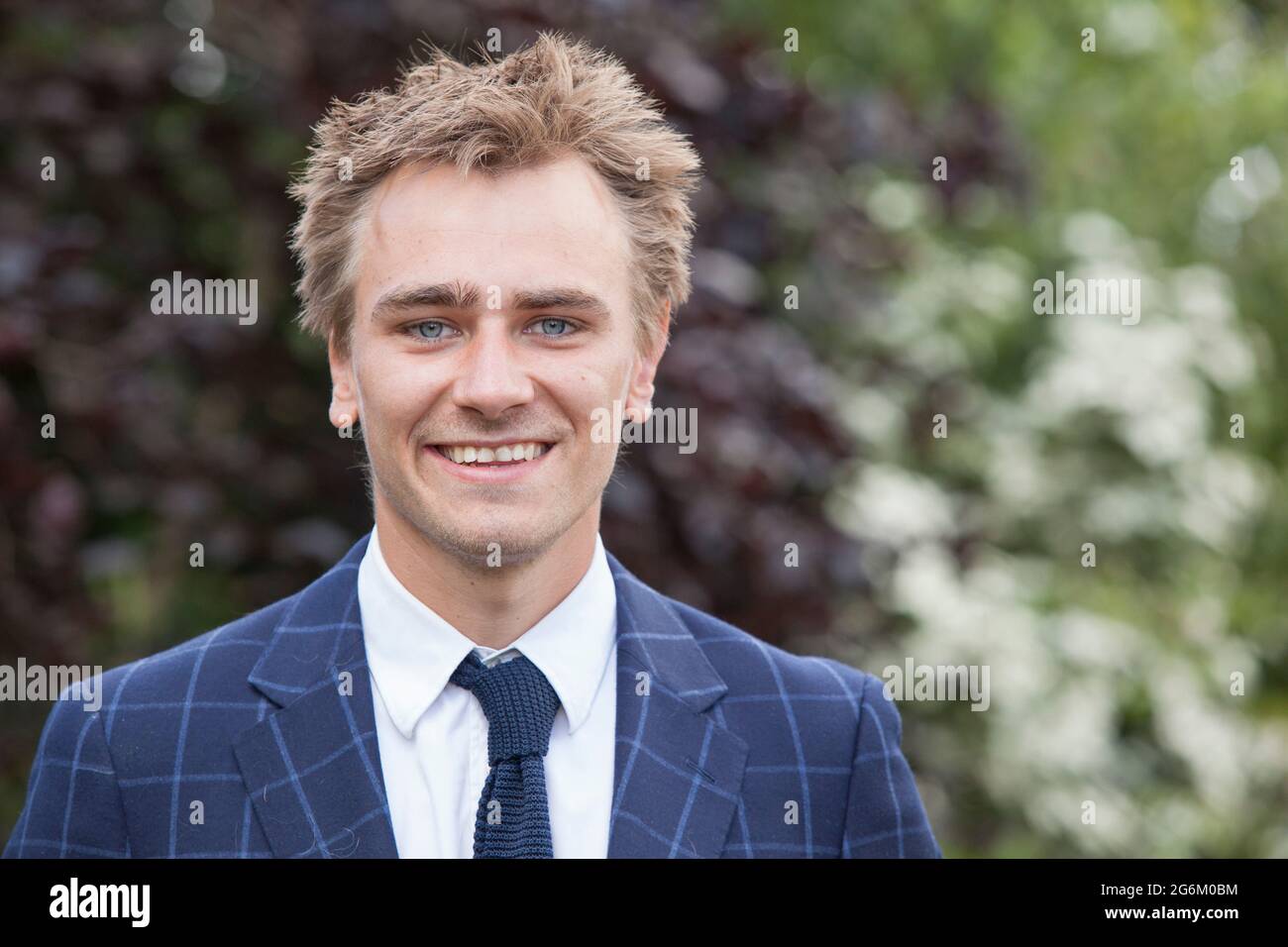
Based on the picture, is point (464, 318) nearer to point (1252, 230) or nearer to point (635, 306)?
point (635, 306)

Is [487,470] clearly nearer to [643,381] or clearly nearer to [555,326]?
[555,326]

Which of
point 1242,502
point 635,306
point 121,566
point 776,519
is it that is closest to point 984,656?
point 776,519

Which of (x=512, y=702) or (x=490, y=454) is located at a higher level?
(x=490, y=454)

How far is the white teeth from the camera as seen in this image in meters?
1.78

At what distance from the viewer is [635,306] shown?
1.95 metres

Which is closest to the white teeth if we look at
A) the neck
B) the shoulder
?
the neck

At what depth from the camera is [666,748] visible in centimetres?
186

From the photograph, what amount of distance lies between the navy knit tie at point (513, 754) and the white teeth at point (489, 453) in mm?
231

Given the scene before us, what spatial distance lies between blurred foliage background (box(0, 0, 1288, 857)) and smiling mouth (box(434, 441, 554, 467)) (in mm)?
1566

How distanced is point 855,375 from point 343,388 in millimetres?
2910

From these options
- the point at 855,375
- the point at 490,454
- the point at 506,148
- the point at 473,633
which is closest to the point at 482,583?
the point at 473,633

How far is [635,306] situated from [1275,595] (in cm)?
447
